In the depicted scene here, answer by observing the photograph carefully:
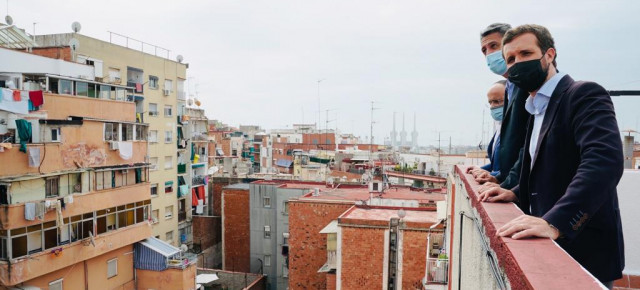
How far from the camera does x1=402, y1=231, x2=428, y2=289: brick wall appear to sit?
13219 mm

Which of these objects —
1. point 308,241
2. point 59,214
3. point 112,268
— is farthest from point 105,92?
point 308,241

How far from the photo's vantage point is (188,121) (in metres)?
29.5

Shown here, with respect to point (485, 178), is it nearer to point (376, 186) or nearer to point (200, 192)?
point (376, 186)

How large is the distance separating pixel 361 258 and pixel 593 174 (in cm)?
1288

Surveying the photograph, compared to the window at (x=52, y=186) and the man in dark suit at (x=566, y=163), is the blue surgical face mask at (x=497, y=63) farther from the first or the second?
the window at (x=52, y=186)

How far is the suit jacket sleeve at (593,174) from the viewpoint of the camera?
1.88 m

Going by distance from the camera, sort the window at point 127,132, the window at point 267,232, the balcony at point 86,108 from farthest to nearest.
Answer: the window at point 267,232 → the window at point 127,132 → the balcony at point 86,108

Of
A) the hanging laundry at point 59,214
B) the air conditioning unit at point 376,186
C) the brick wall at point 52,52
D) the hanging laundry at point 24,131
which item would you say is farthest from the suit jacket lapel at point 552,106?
the brick wall at point 52,52

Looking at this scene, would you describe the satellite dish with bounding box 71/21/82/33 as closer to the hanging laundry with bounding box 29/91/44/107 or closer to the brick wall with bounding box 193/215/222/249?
the hanging laundry with bounding box 29/91/44/107

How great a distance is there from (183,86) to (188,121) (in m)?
2.47

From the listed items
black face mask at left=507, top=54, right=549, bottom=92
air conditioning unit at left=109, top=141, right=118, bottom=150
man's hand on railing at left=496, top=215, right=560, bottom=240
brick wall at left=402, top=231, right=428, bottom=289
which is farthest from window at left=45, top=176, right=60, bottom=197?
man's hand on railing at left=496, top=215, right=560, bottom=240

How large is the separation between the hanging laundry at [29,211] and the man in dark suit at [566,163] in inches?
515

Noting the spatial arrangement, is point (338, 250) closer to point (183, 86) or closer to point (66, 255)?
point (66, 255)

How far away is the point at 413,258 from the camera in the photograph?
13.4m
